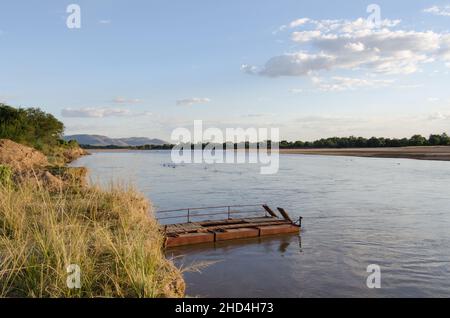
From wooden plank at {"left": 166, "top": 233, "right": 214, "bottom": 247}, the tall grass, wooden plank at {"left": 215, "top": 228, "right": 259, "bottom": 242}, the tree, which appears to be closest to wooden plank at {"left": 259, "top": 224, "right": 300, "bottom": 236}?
wooden plank at {"left": 215, "top": 228, "right": 259, "bottom": 242}

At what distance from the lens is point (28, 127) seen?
221 ft

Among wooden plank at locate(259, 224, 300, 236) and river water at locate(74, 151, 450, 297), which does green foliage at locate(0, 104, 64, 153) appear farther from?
wooden plank at locate(259, 224, 300, 236)

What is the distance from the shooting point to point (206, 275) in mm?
13562

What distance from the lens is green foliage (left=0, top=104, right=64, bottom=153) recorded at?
6062 centimetres

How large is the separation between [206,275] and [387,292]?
5.73 metres

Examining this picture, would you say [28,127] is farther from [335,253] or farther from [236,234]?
[335,253]

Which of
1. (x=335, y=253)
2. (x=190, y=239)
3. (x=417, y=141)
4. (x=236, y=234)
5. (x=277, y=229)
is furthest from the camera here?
(x=417, y=141)

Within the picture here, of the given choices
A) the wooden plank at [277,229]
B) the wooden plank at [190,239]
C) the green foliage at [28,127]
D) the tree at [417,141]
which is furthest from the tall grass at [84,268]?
the tree at [417,141]

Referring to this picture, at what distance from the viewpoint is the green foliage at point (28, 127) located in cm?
6062

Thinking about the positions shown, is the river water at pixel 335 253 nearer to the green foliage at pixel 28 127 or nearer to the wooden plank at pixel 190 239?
the wooden plank at pixel 190 239

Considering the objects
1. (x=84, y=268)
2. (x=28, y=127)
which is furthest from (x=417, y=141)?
(x=84, y=268)

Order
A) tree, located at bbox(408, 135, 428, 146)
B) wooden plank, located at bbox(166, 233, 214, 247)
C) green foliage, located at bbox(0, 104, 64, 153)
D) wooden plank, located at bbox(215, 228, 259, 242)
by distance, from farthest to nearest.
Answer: tree, located at bbox(408, 135, 428, 146), green foliage, located at bbox(0, 104, 64, 153), wooden plank, located at bbox(215, 228, 259, 242), wooden plank, located at bbox(166, 233, 214, 247)
